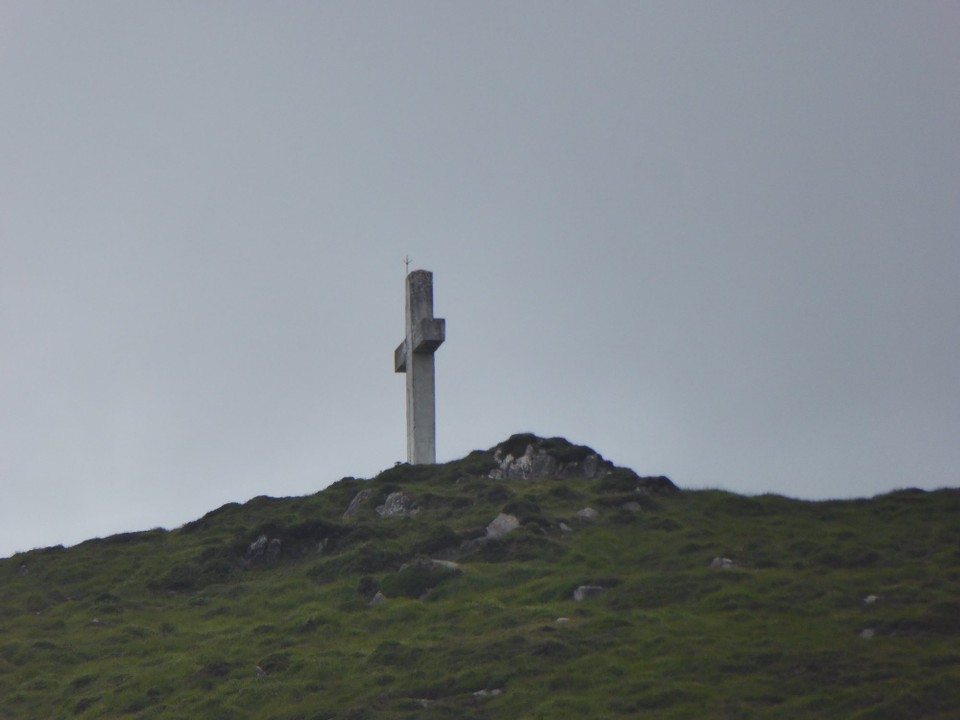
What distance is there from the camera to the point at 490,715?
26.4 metres

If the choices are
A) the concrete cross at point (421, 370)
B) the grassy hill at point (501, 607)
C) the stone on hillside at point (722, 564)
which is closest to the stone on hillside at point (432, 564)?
the grassy hill at point (501, 607)

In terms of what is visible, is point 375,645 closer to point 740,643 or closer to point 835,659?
point 740,643

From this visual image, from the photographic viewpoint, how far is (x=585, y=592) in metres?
33.0

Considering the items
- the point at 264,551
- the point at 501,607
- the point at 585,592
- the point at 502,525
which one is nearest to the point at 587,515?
the point at 502,525

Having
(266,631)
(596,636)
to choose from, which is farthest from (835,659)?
(266,631)

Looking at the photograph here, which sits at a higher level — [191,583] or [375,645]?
[191,583]

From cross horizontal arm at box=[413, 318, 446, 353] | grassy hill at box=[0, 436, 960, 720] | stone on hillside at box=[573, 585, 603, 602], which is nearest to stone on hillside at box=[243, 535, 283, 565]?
grassy hill at box=[0, 436, 960, 720]

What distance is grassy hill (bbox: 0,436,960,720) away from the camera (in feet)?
87.1

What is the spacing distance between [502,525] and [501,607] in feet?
20.6

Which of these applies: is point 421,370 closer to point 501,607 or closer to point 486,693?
point 501,607

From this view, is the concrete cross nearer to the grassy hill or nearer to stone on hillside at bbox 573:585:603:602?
the grassy hill

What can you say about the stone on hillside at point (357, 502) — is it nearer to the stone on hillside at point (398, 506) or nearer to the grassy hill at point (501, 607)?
the grassy hill at point (501, 607)

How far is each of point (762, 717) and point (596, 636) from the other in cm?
612

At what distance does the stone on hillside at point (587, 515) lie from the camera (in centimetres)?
3922
